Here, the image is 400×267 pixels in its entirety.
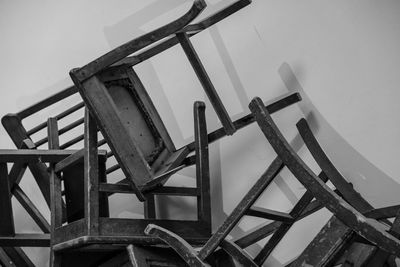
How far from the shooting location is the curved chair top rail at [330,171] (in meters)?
2.46

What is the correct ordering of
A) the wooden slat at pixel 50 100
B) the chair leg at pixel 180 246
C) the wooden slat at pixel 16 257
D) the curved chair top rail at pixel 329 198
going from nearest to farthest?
the curved chair top rail at pixel 329 198 → the chair leg at pixel 180 246 → the wooden slat at pixel 50 100 → the wooden slat at pixel 16 257

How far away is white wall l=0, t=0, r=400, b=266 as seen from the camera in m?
2.64

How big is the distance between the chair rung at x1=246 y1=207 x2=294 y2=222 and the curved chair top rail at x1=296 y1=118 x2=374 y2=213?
220 millimetres

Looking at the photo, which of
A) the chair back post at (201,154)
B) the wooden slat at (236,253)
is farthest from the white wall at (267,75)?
the wooden slat at (236,253)

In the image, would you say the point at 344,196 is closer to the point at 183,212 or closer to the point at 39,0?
the point at 183,212

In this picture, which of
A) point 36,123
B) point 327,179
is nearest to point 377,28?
point 327,179

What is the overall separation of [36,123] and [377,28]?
178 cm

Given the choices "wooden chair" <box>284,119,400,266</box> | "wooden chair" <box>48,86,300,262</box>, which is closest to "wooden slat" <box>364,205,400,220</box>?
"wooden chair" <box>284,119,400,266</box>

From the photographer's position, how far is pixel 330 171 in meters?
2.54

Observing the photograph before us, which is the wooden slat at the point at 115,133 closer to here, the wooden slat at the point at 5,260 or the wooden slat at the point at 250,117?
the wooden slat at the point at 250,117

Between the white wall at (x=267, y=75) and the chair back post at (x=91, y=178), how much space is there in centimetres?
80

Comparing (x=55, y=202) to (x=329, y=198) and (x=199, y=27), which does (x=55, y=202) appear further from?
(x=329, y=198)

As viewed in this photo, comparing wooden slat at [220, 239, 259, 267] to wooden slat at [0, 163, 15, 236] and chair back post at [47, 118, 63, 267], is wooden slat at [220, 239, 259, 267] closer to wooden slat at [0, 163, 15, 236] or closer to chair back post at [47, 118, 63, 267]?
chair back post at [47, 118, 63, 267]

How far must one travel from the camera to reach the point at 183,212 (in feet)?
10.1
